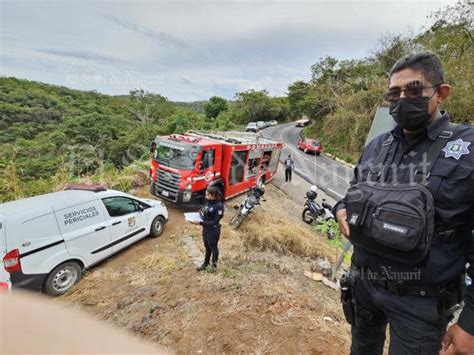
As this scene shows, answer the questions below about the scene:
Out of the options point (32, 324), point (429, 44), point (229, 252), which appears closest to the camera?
point (32, 324)

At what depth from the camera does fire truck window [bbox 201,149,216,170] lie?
8.15m

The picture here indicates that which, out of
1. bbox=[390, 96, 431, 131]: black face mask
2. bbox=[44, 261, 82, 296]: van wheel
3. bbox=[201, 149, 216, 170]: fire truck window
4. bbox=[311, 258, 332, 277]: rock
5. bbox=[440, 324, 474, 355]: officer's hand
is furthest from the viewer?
bbox=[201, 149, 216, 170]: fire truck window

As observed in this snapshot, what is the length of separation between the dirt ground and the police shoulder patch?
2.48 m

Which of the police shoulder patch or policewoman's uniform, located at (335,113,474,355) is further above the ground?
the police shoulder patch

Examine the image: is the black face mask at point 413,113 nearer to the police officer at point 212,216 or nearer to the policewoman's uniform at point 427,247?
the policewoman's uniform at point 427,247

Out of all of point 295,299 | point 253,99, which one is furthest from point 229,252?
point 253,99

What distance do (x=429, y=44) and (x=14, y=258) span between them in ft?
96.3

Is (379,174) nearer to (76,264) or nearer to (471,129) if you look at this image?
(471,129)

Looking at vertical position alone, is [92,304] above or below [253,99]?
below

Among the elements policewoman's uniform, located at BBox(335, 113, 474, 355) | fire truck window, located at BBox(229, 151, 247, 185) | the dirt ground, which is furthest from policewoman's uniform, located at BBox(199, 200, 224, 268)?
fire truck window, located at BBox(229, 151, 247, 185)

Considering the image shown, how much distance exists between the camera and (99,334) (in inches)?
31.9

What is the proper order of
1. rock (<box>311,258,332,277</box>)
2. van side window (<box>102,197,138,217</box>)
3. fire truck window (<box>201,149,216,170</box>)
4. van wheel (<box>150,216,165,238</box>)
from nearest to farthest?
rock (<box>311,258,332,277</box>), van side window (<box>102,197,138,217</box>), van wheel (<box>150,216,165,238</box>), fire truck window (<box>201,149,216,170</box>)

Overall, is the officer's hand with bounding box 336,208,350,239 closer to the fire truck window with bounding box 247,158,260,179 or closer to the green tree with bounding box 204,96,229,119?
the fire truck window with bounding box 247,158,260,179

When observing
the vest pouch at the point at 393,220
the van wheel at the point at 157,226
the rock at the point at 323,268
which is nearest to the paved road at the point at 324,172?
the rock at the point at 323,268
